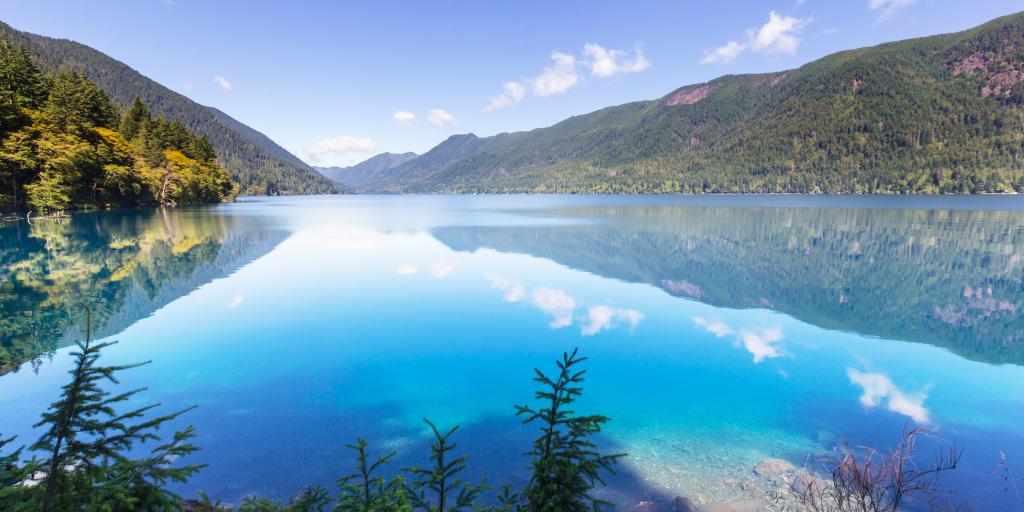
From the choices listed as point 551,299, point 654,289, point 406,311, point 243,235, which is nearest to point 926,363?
point 654,289

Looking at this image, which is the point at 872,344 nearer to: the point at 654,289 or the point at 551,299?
the point at 654,289

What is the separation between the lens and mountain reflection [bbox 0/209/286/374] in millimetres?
18219

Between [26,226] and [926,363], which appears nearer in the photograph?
[926,363]

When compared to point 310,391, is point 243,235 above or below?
above

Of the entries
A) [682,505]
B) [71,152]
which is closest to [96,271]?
[682,505]

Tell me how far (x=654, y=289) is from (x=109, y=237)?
5337cm

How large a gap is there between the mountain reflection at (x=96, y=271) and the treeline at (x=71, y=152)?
453 inches

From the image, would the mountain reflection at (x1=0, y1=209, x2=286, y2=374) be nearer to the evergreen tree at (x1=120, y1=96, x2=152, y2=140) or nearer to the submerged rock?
the submerged rock

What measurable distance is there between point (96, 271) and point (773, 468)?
39482mm

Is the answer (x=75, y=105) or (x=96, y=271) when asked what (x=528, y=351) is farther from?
(x=75, y=105)

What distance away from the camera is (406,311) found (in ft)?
76.2

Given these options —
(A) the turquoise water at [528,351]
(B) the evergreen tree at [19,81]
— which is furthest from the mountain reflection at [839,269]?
(B) the evergreen tree at [19,81]

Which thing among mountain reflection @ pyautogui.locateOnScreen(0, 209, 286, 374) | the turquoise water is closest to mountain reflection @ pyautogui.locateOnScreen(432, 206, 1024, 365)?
the turquoise water

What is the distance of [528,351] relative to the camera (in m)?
17.8
